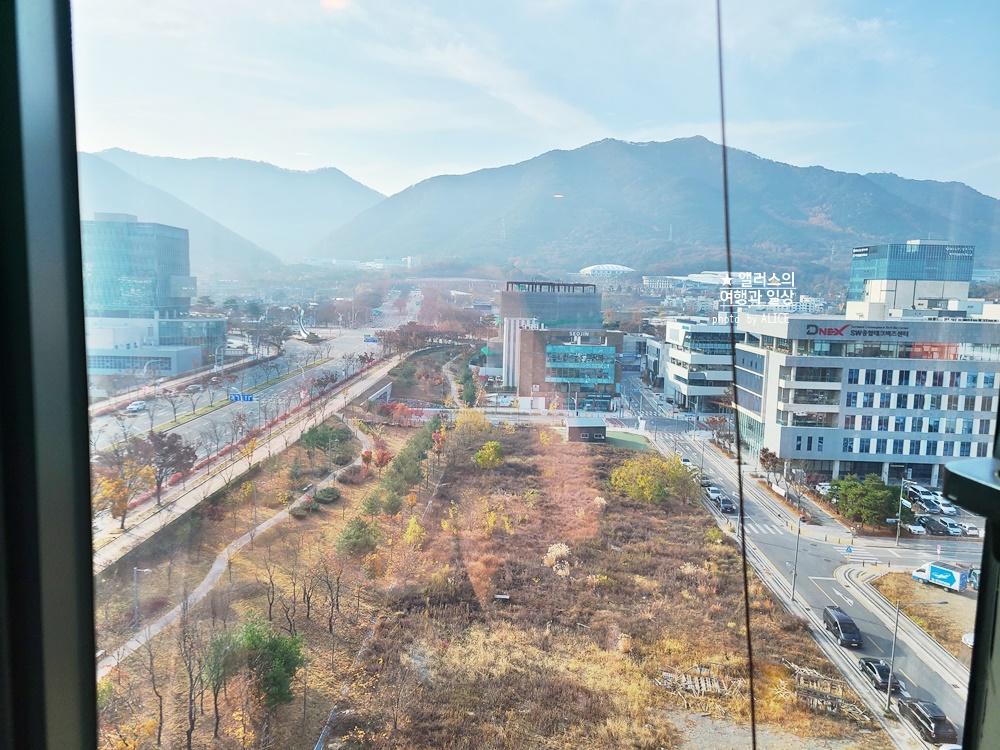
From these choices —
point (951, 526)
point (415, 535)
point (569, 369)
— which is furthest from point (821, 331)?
point (415, 535)

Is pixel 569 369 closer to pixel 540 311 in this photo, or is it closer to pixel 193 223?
pixel 540 311

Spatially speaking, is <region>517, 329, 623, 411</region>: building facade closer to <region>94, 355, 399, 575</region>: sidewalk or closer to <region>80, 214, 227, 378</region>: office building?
<region>94, 355, 399, 575</region>: sidewalk

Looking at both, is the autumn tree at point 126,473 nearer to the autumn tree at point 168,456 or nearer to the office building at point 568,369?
the autumn tree at point 168,456

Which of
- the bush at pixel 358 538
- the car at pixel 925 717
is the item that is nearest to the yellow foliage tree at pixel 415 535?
the bush at pixel 358 538

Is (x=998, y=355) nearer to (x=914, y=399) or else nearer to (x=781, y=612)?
(x=914, y=399)

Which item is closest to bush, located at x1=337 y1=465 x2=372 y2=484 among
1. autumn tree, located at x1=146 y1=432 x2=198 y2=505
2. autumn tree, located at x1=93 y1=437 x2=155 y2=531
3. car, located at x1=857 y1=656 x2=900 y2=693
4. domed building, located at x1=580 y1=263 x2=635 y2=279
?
autumn tree, located at x1=146 y1=432 x2=198 y2=505

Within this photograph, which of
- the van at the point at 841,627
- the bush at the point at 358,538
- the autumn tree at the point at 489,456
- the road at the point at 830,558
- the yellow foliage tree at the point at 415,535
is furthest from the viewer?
the autumn tree at the point at 489,456
